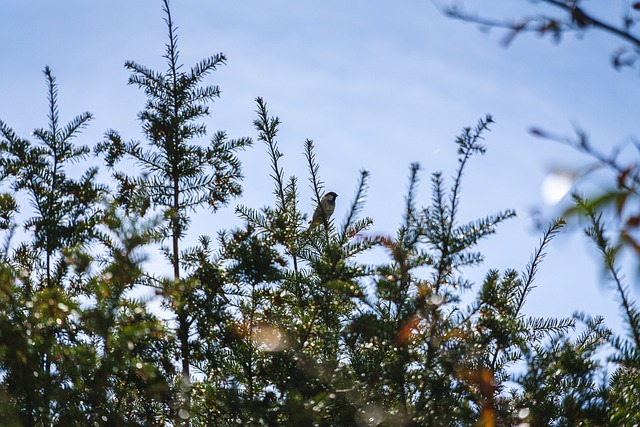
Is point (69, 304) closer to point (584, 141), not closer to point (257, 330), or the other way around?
point (257, 330)

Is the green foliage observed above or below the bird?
below

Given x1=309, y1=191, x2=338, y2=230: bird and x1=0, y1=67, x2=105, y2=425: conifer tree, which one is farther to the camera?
x1=309, y1=191, x2=338, y2=230: bird

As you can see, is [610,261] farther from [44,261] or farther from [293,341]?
[44,261]

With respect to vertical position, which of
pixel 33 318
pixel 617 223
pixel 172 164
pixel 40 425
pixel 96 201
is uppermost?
pixel 172 164

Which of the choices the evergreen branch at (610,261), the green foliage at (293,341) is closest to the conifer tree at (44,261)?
the green foliage at (293,341)

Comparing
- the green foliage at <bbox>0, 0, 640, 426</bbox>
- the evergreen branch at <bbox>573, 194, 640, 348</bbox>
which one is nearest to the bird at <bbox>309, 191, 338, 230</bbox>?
the green foliage at <bbox>0, 0, 640, 426</bbox>

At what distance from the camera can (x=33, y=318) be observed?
2174 mm

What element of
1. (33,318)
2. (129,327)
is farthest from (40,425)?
(129,327)

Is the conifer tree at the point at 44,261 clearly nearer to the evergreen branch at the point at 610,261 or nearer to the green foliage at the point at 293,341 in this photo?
the green foliage at the point at 293,341

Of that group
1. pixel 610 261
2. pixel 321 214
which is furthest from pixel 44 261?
pixel 610 261

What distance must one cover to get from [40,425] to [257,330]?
0.80 m

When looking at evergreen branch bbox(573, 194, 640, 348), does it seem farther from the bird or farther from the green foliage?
the bird

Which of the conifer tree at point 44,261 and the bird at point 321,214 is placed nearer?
the conifer tree at point 44,261

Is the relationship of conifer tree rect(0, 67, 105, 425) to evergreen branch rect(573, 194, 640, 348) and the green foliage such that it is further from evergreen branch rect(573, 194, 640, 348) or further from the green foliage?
evergreen branch rect(573, 194, 640, 348)
